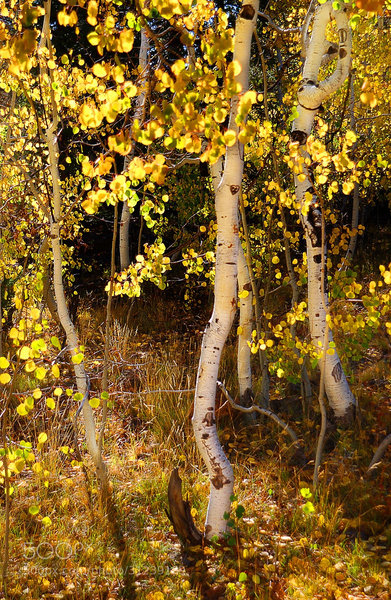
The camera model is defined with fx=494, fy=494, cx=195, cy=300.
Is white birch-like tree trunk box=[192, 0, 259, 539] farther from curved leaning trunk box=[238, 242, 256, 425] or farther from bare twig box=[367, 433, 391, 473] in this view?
bare twig box=[367, 433, 391, 473]

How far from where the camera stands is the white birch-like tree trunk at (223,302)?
2.75 meters

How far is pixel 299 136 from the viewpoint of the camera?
11.9 feet

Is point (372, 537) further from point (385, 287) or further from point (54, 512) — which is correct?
point (385, 287)

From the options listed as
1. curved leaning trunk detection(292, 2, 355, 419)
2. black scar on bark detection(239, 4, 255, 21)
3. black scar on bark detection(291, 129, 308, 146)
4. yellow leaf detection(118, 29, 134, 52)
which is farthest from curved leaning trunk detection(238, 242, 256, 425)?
yellow leaf detection(118, 29, 134, 52)

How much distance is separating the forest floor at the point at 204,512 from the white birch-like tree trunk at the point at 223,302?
0.26 metres

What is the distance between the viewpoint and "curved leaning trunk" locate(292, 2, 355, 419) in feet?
11.1

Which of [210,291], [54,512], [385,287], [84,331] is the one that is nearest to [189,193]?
[210,291]

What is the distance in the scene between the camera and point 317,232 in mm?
3844

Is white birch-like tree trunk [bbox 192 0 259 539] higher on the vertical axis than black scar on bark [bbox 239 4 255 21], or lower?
lower

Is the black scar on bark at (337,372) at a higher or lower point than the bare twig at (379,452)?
higher

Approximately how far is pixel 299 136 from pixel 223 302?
1.55 meters

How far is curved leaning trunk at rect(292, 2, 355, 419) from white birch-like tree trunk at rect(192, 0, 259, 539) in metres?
0.52

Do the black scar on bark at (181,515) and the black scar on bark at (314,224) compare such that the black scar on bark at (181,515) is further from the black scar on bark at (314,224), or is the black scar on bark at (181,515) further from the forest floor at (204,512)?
the black scar on bark at (314,224)

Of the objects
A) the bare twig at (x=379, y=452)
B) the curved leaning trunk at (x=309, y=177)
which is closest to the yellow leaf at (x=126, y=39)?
the curved leaning trunk at (x=309, y=177)
